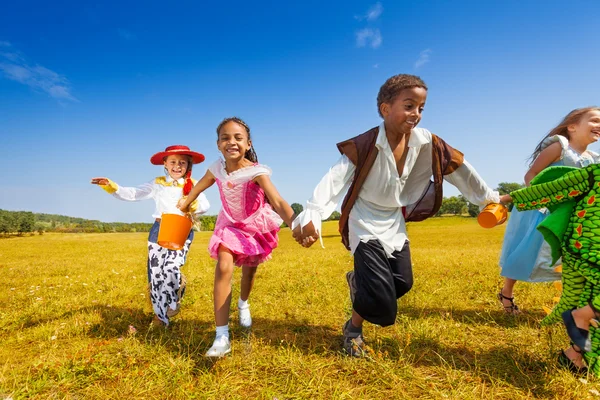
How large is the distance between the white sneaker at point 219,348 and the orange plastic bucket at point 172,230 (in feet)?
3.73

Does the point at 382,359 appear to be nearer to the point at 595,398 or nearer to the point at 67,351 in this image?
the point at 595,398

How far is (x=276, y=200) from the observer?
3.23m

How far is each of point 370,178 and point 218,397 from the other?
2.16 meters

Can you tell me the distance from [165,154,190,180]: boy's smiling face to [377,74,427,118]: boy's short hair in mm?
2765

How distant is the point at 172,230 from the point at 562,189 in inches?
140

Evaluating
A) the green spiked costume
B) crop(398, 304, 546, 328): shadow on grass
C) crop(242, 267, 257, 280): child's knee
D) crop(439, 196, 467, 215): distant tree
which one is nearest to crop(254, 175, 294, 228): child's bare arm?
crop(242, 267, 257, 280): child's knee

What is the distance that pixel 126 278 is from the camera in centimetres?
723

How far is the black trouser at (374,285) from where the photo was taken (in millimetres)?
2977

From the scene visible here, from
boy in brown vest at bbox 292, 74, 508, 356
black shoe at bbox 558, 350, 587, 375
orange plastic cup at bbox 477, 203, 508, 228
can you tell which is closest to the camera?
black shoe at bbox 558, 350, 587, 375

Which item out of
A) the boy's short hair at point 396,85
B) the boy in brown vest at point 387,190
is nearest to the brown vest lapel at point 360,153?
the boy in brown vest at point 387,190

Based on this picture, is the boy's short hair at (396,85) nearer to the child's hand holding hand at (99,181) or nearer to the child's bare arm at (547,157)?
the child's bare arm at (547,157)

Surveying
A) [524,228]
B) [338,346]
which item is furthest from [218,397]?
[524,228]

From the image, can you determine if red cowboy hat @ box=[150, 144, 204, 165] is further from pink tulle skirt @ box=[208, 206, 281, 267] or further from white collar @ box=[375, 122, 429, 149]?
white collar @ box=[375, 122, 429, 149]

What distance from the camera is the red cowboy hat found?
14.5 feet
